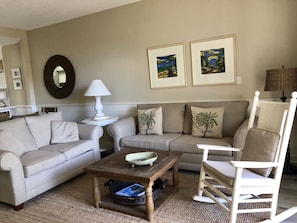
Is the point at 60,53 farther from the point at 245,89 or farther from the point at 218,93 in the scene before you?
the point at 245,89

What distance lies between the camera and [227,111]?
325 centimetres

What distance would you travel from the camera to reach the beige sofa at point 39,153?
244cm

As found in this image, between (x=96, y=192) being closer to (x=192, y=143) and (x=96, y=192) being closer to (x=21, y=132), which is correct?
(x=192, y=143)

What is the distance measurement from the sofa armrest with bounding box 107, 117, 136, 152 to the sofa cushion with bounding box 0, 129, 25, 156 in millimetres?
1169

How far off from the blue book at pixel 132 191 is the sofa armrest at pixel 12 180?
1005 millimetres

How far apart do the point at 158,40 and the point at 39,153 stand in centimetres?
243

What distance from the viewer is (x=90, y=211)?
235cm

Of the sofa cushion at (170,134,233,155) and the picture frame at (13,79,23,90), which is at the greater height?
the picture frame at (13,79,23,90)

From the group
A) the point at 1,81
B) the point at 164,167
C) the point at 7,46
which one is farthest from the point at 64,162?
the point at 1,81

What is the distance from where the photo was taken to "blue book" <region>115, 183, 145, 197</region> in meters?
2.33

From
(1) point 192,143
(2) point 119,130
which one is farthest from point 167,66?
(1) point 192,143

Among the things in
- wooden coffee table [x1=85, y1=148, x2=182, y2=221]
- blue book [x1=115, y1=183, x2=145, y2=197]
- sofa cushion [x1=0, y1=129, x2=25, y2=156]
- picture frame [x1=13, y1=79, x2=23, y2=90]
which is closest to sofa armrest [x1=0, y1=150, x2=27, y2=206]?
sofa cushion [x1=0, y1=129, x2=25, y2=156]

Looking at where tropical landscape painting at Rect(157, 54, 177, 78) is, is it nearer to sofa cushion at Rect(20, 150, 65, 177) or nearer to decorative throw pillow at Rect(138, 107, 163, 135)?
decorative throw pillow at Rect(138, 107, 163, 135)

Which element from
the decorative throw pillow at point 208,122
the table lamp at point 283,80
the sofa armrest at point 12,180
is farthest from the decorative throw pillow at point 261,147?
the sofa armrest at point 12,180
